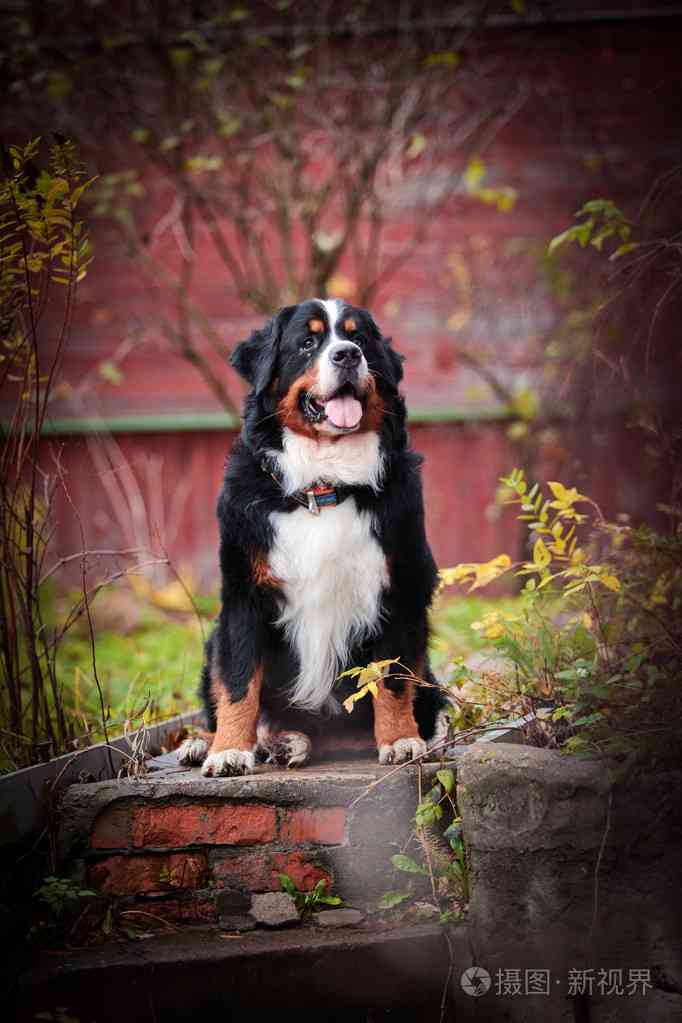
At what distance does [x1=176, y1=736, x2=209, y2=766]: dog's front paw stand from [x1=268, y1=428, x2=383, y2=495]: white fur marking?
0.82m

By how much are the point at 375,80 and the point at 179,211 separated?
65.8 inches

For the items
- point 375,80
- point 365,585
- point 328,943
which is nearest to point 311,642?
point 365,585

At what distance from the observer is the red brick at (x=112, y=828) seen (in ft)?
9.10

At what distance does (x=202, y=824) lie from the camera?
274cm

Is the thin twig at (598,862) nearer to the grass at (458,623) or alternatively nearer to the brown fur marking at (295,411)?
the brown fur marking at (295,411)

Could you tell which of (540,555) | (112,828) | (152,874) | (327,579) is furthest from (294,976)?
(540,555)

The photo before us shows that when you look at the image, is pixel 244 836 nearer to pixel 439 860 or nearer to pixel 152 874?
pixel 152 874

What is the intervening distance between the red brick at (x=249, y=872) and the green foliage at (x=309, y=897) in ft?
0.12

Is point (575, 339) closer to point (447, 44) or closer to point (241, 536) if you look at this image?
point (447, 44)

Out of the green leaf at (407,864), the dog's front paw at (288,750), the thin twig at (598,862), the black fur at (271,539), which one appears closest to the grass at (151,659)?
the black fur at (271,539)

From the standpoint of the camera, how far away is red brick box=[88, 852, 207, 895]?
2.75 m

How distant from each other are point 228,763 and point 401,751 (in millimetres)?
483

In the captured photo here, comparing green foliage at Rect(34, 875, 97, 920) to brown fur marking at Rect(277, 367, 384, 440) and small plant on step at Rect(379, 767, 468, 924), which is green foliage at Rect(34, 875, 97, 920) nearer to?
small plant on step at Rect(379, 767, 468, 924)

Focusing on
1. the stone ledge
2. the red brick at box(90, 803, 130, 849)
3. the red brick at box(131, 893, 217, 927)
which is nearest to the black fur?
the stone ledge
